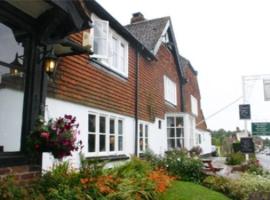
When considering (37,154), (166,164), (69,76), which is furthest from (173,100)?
(37,154)

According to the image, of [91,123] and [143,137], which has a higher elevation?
[91,123]

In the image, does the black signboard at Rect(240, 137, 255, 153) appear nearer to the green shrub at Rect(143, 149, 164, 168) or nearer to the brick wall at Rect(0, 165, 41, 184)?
the green shrub at Rect(143, 149, 164, 168)

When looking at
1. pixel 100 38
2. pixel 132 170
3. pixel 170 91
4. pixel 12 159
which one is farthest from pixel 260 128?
pixel 12 159

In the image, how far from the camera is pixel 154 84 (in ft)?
54.7

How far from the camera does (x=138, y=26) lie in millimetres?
20266

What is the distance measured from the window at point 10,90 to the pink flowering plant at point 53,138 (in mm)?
313

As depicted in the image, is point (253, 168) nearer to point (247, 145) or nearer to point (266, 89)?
point (247, 145)

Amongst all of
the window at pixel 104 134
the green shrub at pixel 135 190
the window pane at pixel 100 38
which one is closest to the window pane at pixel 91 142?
the window at pixel 104 134

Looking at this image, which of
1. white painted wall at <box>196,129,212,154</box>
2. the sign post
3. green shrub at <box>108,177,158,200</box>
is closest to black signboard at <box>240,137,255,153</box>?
the sign post

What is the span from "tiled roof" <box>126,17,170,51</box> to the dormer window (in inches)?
161

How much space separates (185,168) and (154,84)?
A: 17.8 ft

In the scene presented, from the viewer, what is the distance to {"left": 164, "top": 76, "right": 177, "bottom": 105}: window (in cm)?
1911

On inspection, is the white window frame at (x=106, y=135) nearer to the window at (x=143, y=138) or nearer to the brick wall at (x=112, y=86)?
the brick wall at (x=112, y=86)

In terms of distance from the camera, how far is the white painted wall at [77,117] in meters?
7.94
